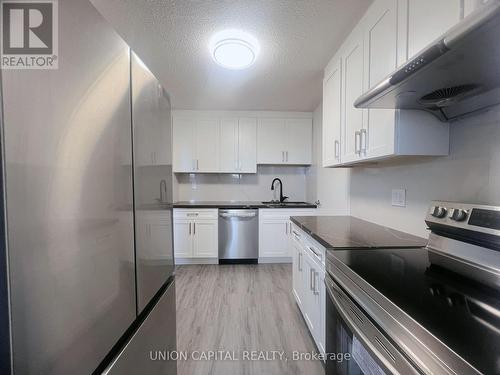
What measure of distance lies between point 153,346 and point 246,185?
9.84 ft

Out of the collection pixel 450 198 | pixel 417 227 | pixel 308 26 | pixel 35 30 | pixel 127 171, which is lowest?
pixel 417 227

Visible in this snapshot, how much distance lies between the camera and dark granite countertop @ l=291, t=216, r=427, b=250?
120 cm

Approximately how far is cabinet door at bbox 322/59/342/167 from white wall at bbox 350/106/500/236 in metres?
0.38

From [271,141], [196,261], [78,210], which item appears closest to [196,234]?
[196,261]

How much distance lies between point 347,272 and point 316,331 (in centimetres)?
88

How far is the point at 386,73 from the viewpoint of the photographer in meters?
1.19

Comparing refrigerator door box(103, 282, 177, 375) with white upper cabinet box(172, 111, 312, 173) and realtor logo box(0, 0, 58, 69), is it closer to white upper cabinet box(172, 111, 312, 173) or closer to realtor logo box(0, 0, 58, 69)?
realtor logo box(0, 0, 58, 69)

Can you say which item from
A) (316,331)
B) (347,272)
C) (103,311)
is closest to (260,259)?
(316,331)

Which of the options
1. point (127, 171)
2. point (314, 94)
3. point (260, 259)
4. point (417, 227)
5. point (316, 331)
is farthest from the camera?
point (260, 259)

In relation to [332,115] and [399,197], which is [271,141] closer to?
[332,115]

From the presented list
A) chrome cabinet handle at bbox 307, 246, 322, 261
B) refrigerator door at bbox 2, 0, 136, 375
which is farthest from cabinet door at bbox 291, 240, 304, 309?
refrigerator door at bbox 2, 0, 136, 375

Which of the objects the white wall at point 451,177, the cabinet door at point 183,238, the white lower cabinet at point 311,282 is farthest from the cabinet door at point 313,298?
the cabinet door at point 183,238

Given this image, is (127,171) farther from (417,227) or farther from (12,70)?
(417,227)

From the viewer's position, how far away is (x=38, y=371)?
472 millimetres
